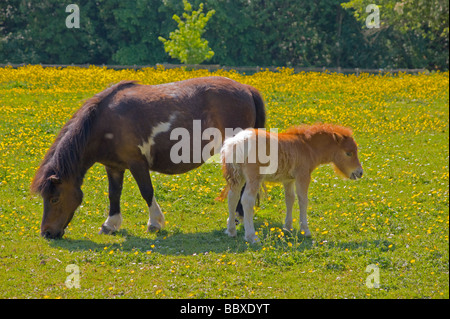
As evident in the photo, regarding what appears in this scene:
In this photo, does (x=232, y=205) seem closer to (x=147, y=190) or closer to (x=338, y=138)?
(x=147, y=190)

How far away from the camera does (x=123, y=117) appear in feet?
34.9

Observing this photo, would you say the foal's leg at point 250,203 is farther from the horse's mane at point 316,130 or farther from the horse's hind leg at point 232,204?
the horse's mane at point 316,130

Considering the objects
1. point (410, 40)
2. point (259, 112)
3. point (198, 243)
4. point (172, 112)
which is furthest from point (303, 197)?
point (410, 40)

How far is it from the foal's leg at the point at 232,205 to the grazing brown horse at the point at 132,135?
4.53 ft

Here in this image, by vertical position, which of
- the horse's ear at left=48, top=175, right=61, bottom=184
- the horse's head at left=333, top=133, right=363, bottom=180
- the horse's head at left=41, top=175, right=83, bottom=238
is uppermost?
the horse's head at left=333, top=133, right=363, bottom=180

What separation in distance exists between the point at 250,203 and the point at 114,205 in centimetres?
273

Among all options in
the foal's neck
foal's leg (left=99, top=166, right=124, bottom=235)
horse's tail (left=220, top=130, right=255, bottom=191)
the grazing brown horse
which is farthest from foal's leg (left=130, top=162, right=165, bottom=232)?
the foal's neck

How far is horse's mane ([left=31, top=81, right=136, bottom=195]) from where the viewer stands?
10023 mm

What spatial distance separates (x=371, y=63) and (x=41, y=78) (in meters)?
34.2

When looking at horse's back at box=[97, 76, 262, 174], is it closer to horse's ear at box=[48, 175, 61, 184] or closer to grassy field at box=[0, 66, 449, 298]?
horse's ear at box=[48, 175, 61, 184]

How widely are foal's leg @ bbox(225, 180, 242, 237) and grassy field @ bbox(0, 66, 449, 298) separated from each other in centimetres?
17

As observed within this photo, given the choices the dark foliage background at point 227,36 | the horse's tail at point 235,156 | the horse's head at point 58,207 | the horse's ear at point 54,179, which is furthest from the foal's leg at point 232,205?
the dark foliage background at point 227,36

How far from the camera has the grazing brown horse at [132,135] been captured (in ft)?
33.3
